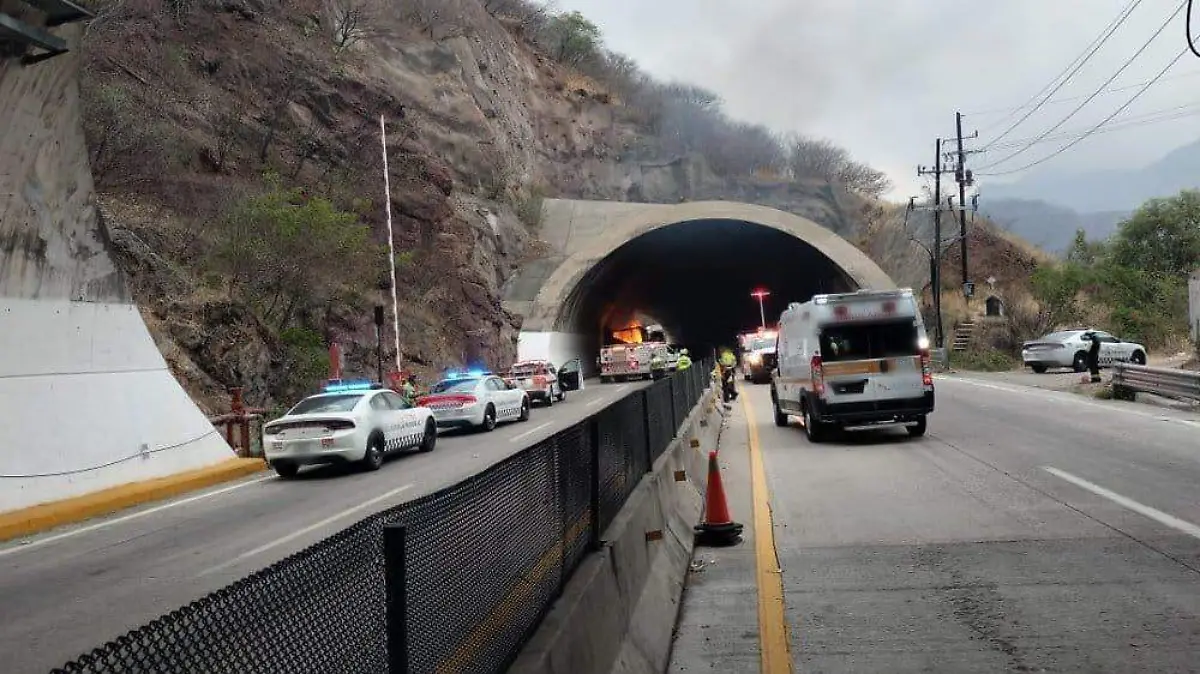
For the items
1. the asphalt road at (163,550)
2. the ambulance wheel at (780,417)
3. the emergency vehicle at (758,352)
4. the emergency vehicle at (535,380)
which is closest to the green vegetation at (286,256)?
the emergency vehicle at (535,380)

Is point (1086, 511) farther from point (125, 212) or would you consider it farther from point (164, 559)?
point (125, 212)

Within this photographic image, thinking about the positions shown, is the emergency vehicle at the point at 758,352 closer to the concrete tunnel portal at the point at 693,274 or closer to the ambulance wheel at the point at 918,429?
the concrete tunnel portal at the point at 693,274

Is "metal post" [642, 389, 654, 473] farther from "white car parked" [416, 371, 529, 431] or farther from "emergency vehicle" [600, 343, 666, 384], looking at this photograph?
"emergency vehicle" [600, 343, 666, 384]

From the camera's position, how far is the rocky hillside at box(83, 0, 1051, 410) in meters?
25.5

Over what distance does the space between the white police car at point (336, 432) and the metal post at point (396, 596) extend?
43.5 ft

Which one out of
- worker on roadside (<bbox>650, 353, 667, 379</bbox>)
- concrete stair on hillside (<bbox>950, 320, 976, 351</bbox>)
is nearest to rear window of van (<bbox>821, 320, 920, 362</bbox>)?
worker on roadside (<bbox>650, 353, 667, 379</bbox>)

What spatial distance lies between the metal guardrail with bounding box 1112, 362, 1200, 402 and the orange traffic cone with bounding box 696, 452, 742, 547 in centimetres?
1587

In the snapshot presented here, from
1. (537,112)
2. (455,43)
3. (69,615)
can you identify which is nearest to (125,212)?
(69,615)

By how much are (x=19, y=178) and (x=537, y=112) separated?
70826 millimetres

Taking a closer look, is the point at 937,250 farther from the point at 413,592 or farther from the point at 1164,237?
the point at 413,592

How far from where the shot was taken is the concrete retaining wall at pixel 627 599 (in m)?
4.14

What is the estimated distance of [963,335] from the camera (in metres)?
54.8

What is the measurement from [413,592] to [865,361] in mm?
13956

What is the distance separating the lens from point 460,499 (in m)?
3.66
